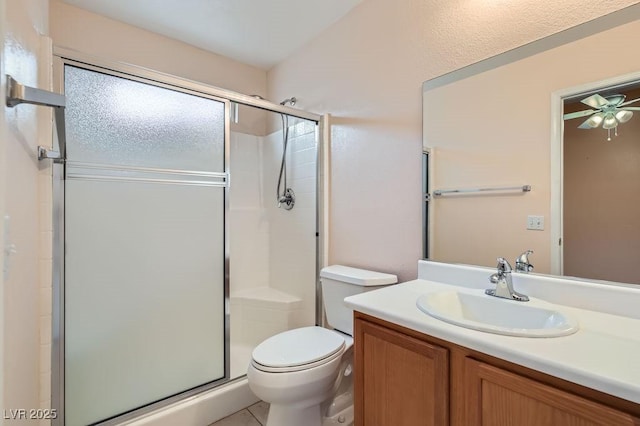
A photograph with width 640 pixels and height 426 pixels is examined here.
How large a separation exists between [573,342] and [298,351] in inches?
40.9

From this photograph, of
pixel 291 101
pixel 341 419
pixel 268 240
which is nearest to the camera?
pixel 341 419

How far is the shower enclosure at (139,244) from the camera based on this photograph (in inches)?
53.4

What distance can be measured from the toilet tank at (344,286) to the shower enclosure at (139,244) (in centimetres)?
62

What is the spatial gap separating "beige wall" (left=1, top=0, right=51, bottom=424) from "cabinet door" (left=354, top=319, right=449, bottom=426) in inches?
38.4

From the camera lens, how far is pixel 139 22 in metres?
2.04

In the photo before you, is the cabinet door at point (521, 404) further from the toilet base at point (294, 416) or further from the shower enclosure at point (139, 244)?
the shower enclosure at point (139, 244)

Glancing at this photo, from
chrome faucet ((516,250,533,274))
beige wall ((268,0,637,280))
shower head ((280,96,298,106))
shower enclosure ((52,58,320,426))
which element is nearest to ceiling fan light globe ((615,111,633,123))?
beige wall ((268,0,637,280))

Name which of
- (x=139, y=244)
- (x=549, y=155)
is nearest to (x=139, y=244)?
(x=139, y=244)

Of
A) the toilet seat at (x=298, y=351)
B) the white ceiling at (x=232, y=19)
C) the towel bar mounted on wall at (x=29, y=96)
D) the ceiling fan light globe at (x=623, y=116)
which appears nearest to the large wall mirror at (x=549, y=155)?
the ceiling fan light globe at (x=623, y=116)

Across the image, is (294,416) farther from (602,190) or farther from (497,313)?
(602,190)

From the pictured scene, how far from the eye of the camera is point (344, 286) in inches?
67.2

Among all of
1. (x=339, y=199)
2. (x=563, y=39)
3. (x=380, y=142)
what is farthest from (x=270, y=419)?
(x=563, y=39)

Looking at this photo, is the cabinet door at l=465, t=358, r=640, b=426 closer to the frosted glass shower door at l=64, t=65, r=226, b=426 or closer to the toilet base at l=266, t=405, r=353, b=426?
the toilet base at l=266, t=405, r=353, b=426

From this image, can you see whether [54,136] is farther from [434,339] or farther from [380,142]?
[434,339]
